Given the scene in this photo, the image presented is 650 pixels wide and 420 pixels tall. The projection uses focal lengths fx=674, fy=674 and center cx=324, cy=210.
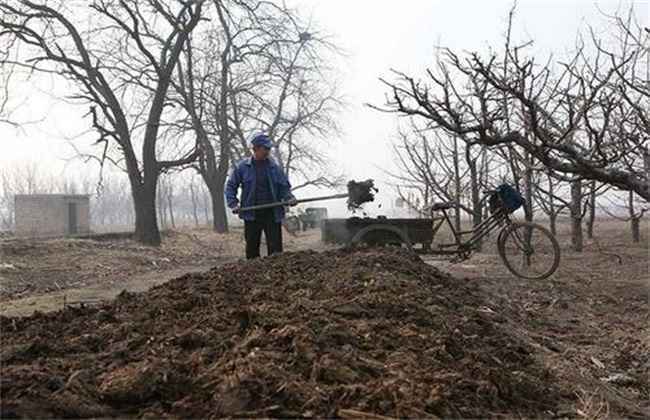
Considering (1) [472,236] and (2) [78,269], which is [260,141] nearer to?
(1) [472,236]

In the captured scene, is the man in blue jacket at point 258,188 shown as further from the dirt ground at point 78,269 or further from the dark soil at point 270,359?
the dark soil at point 270,359

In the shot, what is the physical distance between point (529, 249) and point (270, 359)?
22.5ft

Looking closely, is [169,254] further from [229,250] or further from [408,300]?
[408,300]

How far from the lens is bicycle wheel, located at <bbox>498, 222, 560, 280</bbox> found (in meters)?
9.03

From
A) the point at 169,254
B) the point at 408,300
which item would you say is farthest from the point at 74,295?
the point at 169,254

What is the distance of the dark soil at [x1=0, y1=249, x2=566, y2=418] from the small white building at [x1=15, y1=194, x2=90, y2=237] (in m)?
36.5

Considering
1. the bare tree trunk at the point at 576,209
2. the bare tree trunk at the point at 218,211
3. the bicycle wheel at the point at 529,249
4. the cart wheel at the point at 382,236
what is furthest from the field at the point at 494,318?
the bare tree trunk at the point at 218,211

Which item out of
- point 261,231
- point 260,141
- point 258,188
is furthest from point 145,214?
point 260,141

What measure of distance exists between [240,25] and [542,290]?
45.6 feet

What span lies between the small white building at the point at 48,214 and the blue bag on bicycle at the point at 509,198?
33307mm

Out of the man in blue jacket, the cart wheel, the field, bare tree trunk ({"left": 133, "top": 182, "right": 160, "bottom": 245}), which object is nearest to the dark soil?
the field

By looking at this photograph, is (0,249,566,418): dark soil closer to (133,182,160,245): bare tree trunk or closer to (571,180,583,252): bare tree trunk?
(571,180,583,252): bare tree trunk

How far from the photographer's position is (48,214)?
1533 inches

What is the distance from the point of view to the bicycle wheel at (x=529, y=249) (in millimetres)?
9031
